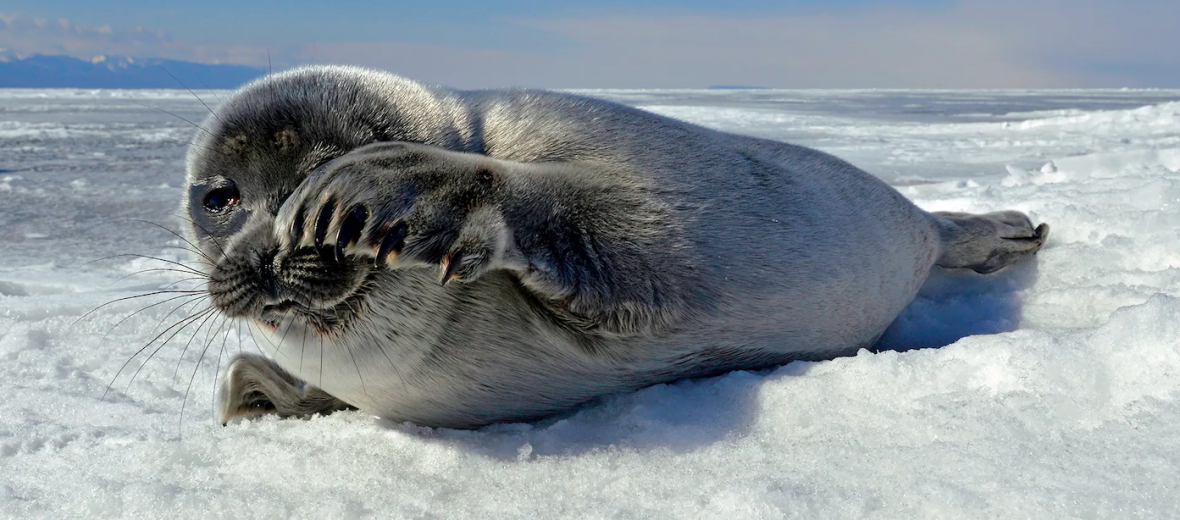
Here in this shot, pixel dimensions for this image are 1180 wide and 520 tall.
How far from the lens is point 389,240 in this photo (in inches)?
60.3

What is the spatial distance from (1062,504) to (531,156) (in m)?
1.29

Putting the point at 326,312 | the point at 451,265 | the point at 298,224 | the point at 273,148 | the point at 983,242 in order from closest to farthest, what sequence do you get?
1. the point at 451,265
2. the point at 298,224
3. the point at 326,312
4. the point at 273,148
5. the point at 983,242

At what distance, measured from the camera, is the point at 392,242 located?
1.53 m

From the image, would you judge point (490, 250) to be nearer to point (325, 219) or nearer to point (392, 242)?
point (392, 242)

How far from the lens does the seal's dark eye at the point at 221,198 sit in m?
1.96

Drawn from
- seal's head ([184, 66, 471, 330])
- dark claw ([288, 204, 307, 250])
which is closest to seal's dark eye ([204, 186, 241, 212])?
seal's head ([184, 66, 471, 330])

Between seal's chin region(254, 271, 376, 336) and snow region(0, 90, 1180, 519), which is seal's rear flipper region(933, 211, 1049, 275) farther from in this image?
seal's chin region(254, 271, 376, 336)

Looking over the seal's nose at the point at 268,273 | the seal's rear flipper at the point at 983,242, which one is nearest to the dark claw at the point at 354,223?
the seal's nose at the point at 268,273

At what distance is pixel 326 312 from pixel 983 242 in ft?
8.32

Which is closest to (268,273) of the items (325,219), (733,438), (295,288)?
(295,288)

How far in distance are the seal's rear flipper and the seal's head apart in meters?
2.02

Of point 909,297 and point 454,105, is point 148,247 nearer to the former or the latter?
point 454,105

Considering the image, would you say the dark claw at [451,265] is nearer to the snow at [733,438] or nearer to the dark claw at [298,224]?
the dark claw at [298,224]

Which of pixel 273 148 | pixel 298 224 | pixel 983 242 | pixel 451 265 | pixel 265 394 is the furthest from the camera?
pixel 983 242
